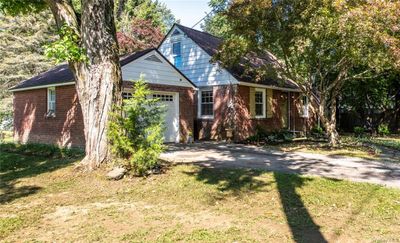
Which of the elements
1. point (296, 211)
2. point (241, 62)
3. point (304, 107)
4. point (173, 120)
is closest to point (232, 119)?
point (173, 120)

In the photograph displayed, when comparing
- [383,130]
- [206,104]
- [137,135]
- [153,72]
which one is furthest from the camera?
[383,130]

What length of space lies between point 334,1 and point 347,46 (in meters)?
1.55

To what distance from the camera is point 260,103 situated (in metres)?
18.6

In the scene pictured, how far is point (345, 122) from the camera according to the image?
25594 mm

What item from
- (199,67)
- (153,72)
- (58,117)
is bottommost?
(58,117)

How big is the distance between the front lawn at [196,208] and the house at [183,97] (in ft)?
22.0

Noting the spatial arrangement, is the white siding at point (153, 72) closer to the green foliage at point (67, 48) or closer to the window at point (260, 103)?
the window at point (260, 103)

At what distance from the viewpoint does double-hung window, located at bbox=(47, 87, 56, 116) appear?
1536cm

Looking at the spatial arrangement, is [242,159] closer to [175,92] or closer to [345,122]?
[175,92]

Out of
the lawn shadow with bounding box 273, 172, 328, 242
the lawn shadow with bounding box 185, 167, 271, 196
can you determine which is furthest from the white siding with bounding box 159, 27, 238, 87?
the lawn shadow with bounding box 273, 172, 328, 242

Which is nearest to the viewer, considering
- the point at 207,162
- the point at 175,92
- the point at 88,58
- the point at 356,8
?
the point at 88,58

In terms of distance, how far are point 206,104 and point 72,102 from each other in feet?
23.2

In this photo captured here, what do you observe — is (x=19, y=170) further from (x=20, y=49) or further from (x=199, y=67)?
(x=20, y=49)

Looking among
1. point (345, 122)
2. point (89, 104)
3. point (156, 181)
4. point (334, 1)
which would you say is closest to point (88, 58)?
point (89, 104)
